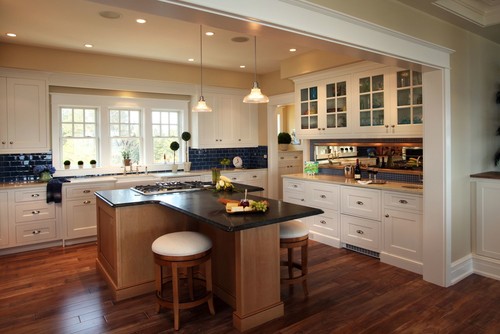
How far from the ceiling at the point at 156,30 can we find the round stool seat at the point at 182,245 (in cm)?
163

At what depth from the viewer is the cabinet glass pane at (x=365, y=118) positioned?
4655 mm

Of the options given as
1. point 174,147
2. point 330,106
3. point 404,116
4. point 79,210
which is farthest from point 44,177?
point 404,116

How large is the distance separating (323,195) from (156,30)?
9.82 ft

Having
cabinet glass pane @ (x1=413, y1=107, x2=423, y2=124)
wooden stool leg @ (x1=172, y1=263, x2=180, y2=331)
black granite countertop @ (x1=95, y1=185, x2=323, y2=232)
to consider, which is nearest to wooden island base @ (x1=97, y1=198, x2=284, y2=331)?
black granite countertop @ (x1=95, y1=185, x2=323, y2=232)

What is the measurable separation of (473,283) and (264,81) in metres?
4.79

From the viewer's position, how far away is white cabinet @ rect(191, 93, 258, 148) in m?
6.54

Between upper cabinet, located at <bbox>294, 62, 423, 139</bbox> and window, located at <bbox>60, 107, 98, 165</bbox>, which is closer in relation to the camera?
upper cabinet, located at <bbox>294, 62, 423, 139</bbox>

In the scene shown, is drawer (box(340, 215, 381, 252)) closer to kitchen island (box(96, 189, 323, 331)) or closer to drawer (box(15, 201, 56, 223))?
kitchen island (box(96, 189, 323, 331))

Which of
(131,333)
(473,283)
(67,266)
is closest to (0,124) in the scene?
(67,266)

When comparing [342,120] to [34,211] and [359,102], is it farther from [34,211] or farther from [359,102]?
[34,211]

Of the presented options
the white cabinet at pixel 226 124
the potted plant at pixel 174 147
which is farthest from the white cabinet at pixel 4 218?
the white cabinet at pixel 226 124

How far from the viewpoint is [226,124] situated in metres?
6.82

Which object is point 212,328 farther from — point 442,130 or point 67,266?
point 442,130

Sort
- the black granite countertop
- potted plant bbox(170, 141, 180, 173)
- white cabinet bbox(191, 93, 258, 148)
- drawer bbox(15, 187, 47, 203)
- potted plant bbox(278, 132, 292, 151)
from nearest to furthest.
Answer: the black granite countertop, drawer bbox(15, 187, 47, 203), potted plant bbox(170, 141, 180, 173), white cabinet bbox(191, 93, 258, 148), potted plant bbox(278, 132, 292, 151)
